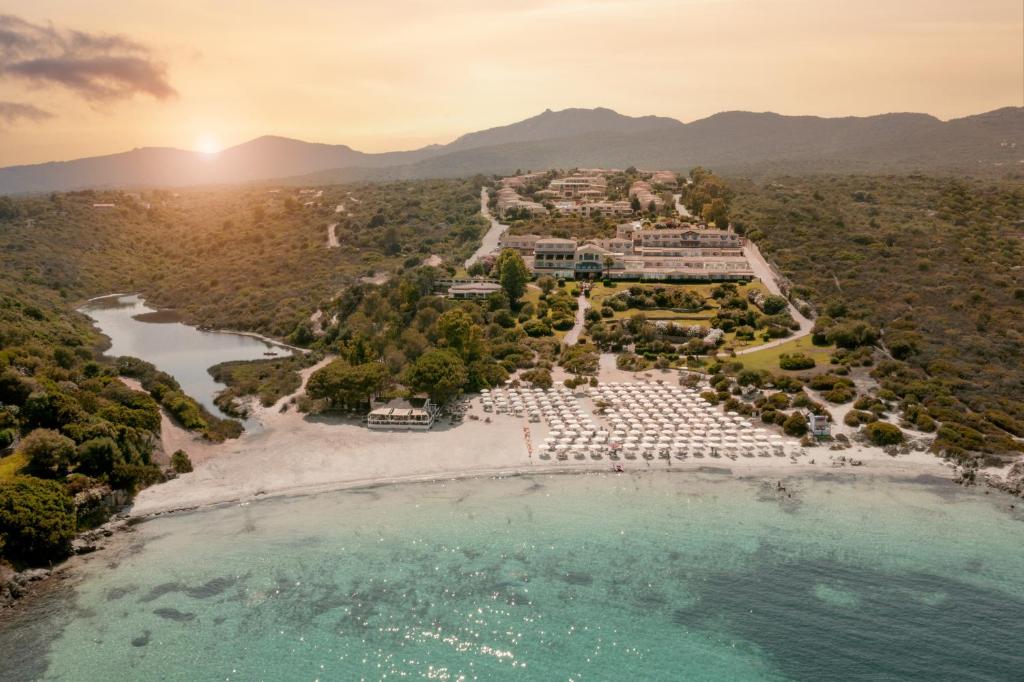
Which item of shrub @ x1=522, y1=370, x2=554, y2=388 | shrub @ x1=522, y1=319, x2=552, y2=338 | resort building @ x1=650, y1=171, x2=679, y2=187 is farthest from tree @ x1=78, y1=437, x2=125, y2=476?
resort building @ x1=650, y1=171, x2=679, y2=187

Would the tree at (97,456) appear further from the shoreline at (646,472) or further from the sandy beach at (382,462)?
the shoreline at (646,472)

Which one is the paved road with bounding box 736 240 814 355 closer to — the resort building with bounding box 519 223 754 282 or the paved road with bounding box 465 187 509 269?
the resort building with bounding box 519 223 754 282

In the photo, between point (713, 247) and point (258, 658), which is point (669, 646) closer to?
point (258, 658)

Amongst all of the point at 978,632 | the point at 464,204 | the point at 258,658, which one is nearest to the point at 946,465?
the point at 978,632

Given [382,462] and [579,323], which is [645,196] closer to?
[579,323]

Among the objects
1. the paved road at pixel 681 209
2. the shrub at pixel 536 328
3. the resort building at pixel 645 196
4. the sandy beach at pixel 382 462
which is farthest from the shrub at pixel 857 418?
the resort building at pixel 645 196
